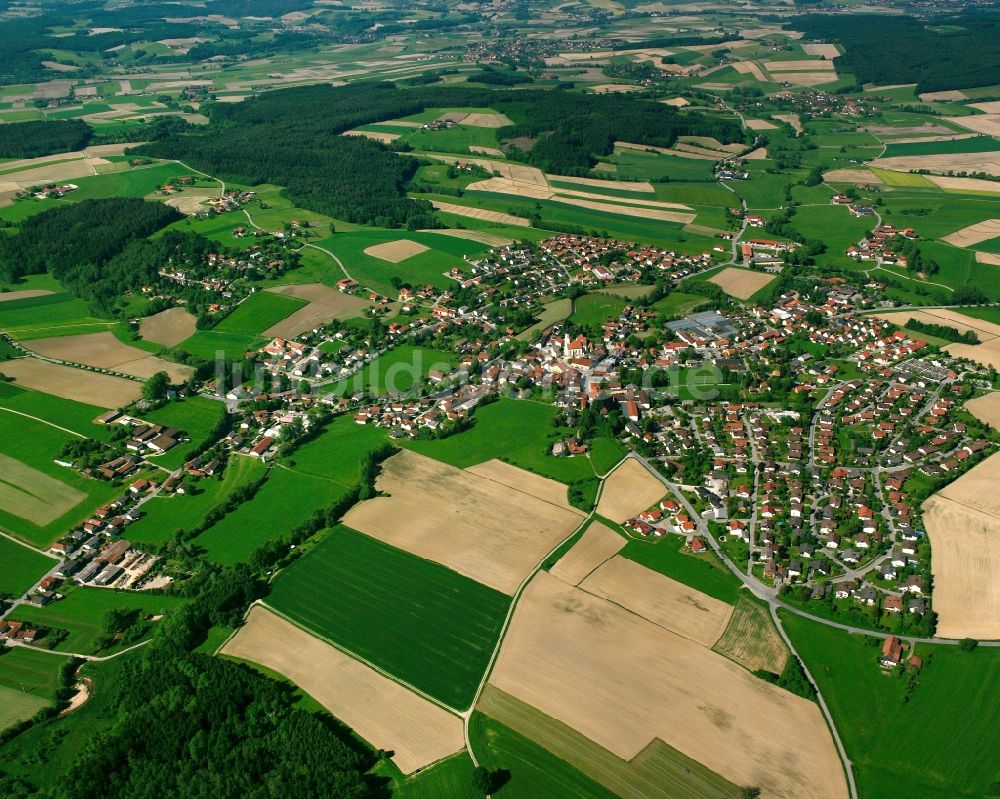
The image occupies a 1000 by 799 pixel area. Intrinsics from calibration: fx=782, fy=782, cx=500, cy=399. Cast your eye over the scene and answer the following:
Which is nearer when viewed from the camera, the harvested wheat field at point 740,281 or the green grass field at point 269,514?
the green grass field at point 269,514

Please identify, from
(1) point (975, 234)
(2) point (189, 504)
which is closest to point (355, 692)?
(2) point (189, 504)

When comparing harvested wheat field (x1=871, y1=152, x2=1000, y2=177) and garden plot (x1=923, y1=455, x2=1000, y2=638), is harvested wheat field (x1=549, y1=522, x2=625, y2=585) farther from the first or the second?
harvested wheat field (x1=871, y1=152, x2=1000, y2=177)

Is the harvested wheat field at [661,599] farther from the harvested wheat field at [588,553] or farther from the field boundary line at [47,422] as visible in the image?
the field boundary line at [47,422]

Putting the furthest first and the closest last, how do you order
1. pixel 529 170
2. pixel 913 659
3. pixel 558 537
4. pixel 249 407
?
pixel 529 170
pixel 249 407
pixel 558 537
pixel 913 659

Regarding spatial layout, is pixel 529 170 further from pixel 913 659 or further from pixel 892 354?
pixel 913 659

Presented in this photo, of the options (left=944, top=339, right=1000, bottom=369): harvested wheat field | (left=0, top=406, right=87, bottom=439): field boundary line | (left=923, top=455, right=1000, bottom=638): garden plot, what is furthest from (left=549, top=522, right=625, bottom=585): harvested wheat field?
(left=944, top=339, right=1000, bottom=369): harvested wheat field

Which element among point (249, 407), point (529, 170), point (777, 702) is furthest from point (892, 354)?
point (529, 170)

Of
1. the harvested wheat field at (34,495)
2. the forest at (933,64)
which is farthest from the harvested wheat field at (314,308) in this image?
the forest at (933,64)

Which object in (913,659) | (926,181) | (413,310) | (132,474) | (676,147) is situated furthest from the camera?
(676,147)
